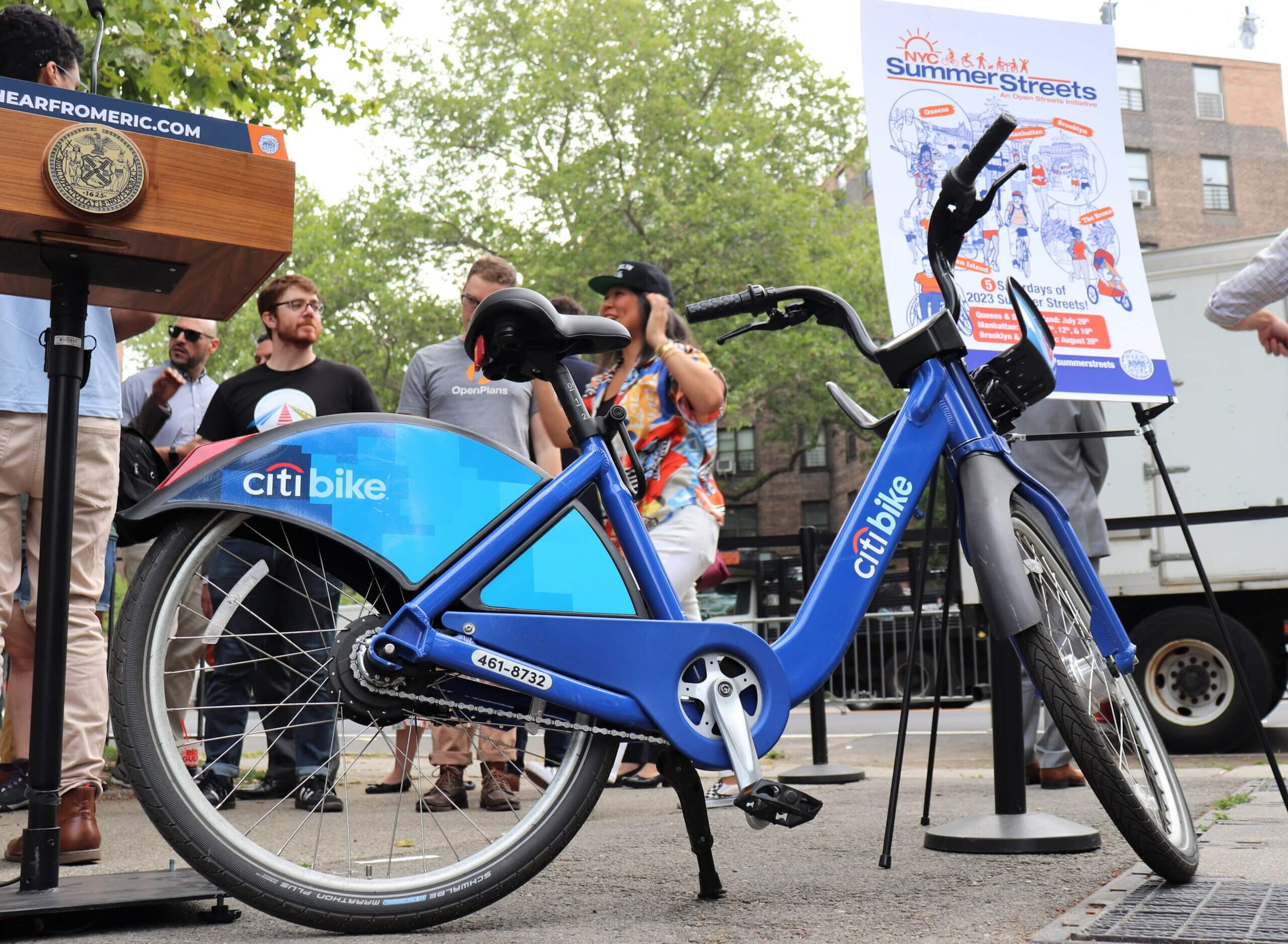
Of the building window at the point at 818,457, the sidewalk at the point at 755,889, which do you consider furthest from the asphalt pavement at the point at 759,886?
the building window at the point at 818,457

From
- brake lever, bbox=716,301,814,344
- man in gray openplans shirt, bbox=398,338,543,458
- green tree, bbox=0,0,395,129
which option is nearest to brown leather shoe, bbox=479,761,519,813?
brake lever, bbox=716,301,814,344

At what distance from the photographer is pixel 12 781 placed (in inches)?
177

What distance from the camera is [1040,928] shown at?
2564mm

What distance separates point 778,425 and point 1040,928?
2998 centimetres

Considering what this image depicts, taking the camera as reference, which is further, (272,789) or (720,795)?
(720,795)

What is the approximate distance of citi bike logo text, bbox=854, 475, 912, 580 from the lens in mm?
3031

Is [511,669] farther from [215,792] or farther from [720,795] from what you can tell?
[720,795]

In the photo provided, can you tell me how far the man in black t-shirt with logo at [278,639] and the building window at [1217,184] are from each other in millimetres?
40253

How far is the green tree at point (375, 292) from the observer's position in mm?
28578

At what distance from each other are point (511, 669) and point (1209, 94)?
43.8 meters

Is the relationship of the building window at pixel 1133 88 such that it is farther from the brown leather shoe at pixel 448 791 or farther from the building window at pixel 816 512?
the brown leather shoe at pixel 448 791

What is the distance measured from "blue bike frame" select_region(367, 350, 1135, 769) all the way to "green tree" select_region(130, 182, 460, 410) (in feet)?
83.8

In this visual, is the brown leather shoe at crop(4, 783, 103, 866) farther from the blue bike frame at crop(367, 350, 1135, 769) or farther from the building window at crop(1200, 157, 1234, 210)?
the building window at crop(1200, 157, 1234, 210)

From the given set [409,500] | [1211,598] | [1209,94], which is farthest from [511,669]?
[1209,94]
